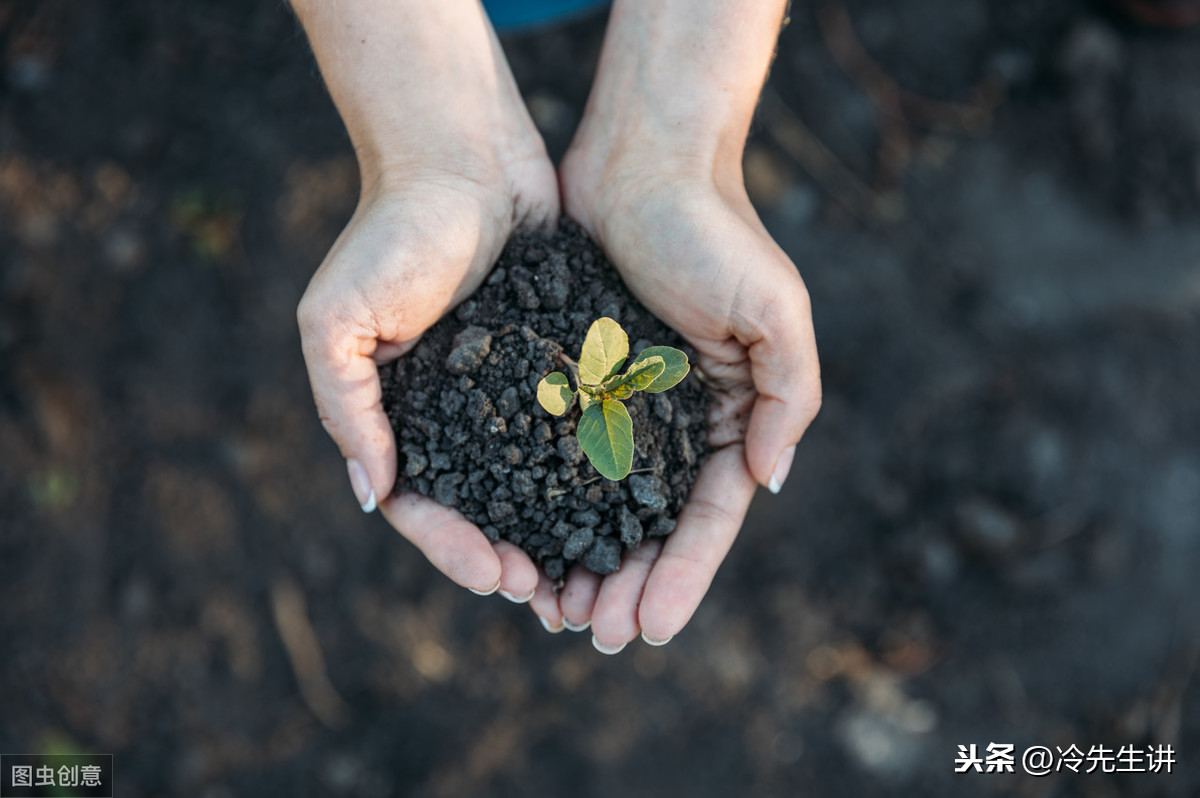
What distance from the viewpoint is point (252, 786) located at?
429 centimetres

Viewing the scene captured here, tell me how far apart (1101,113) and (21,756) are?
6.87 metres

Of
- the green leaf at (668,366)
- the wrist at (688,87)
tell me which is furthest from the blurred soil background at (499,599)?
the green leaf at (668,366)

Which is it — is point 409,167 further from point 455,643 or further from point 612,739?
point 612,739

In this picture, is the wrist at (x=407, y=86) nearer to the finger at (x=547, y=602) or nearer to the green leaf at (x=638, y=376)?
the green leaf at (x=638, y=376)

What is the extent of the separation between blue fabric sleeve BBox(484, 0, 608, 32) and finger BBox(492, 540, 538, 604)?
2.44m

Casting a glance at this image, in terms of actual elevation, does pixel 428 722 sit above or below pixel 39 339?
below

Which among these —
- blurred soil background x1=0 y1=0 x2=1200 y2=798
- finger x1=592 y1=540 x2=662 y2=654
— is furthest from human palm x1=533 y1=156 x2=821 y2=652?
blurred soil background x1=0 y1=0 x2=1200 y2=798

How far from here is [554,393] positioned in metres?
2.78

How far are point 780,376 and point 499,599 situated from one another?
2088 mm

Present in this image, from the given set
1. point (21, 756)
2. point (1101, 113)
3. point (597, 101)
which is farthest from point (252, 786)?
point (1101, 113)

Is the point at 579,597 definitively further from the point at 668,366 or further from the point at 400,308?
the point at 400,308

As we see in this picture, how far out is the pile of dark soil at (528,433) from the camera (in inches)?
115

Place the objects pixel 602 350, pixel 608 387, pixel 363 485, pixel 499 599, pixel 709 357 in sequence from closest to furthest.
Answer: pixel 602 350 → pixel 608 387 → pixel 363 485 → pixel 709 357 → pixel 499 599
